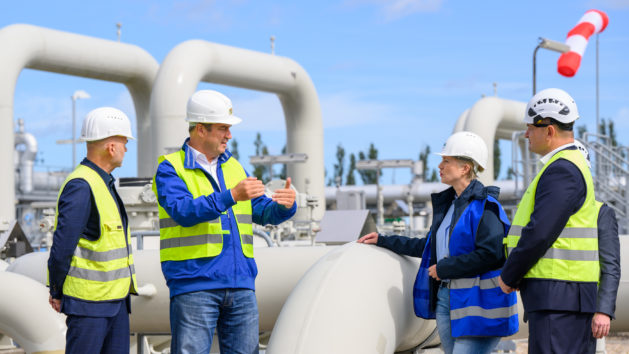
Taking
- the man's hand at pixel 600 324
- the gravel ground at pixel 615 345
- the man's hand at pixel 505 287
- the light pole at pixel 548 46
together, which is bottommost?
the gravel ground at pixel 615 345

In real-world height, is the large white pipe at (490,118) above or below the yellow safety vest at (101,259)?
above

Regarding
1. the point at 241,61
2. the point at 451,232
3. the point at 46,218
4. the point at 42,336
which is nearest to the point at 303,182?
the point at 241,61

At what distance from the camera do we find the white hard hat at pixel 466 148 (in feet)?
11.6

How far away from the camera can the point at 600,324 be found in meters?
3.12

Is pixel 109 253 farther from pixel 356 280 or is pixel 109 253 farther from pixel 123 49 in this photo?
pixel 123 49

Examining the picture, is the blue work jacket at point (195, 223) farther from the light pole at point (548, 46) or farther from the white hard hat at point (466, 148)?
the light pole at point (548, 46)

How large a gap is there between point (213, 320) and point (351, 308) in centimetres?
60

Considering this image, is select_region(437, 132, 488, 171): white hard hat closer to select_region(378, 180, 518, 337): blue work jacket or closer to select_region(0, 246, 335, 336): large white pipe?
select_region(378, 180, 518, 337): blue work jacket

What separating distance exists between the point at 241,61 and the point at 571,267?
43.2 ft

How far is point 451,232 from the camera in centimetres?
349

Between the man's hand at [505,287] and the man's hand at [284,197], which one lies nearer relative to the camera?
the man's hand at [505,287]

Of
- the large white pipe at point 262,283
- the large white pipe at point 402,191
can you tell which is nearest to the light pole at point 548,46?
the large white pipe at point 262,283

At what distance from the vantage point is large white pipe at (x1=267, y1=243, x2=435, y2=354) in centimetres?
342

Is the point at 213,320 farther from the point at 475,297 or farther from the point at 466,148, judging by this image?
the point at 466,148
